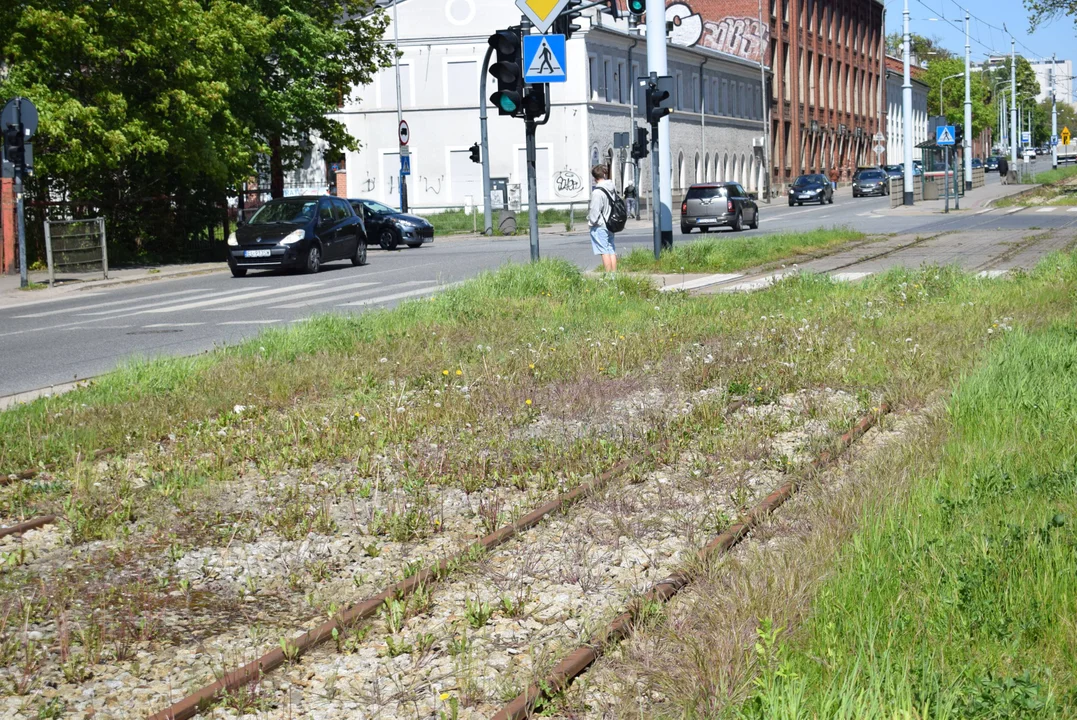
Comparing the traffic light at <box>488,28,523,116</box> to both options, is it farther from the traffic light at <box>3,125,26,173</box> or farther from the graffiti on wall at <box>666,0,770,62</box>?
the graffiti on wall at <box>666,0,770,62</box>

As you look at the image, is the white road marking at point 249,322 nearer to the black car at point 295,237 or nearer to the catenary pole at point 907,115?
the black car at point 295,237

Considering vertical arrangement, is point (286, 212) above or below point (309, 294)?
above

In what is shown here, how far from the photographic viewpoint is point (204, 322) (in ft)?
58.4

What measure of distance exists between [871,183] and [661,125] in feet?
195

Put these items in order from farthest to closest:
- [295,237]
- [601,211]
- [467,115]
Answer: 1. [467,115]
2. [295,237]
3. [601,211]

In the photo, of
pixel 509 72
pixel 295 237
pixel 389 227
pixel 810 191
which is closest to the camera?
pixel 509 72

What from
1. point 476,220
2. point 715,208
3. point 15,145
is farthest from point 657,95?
point 476,220

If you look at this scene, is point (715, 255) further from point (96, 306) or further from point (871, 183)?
point (871, 183)

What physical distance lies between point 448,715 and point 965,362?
22.5 feet

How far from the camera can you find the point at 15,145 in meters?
24.8

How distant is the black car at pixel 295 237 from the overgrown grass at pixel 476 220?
1881 centimetres

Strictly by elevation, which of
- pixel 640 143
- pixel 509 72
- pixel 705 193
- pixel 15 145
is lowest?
pixel 705 193

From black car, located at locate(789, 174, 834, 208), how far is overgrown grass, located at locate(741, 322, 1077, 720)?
6706cm

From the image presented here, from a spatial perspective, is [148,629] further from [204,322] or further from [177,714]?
[204,322]
